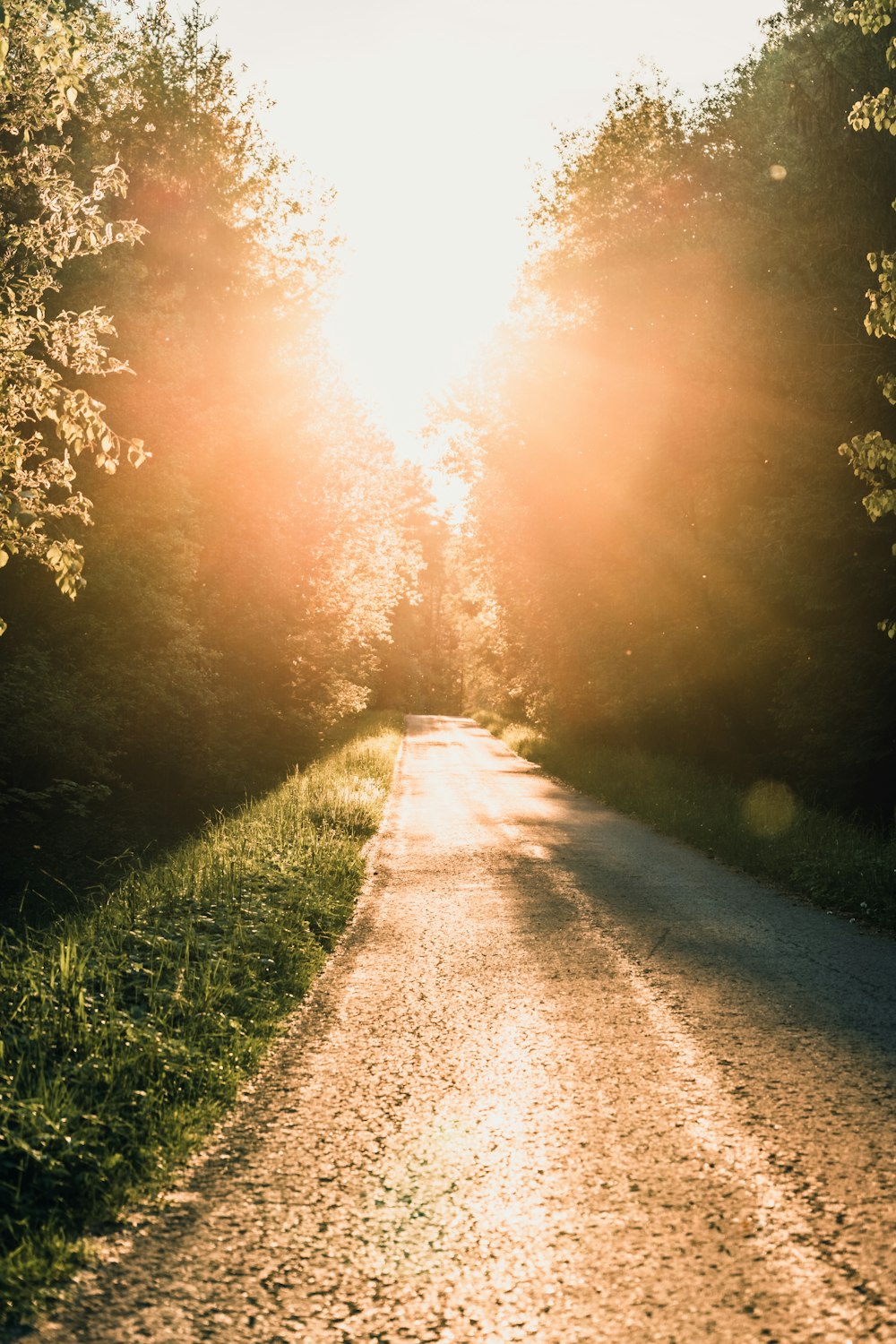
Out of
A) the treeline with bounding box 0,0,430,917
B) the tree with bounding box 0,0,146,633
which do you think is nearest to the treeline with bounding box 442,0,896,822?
the treeline with bounding box 0,0,430,917

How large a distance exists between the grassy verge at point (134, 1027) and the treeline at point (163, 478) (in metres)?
2.89

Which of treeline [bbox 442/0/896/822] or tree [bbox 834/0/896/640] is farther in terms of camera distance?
treeline [bbox 442/0/896/822]

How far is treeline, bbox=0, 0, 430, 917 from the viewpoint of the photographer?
1064cm

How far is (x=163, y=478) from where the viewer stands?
21.5 meters

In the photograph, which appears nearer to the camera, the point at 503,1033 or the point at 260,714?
the point at 503,1033

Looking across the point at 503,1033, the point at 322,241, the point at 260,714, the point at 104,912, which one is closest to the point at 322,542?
the point at 260,714

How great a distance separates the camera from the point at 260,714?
2834 cm

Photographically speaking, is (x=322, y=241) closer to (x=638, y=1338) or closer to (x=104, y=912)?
(x=104, y=912)

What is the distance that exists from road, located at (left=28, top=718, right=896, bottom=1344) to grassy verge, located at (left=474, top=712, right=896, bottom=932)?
1.69 m

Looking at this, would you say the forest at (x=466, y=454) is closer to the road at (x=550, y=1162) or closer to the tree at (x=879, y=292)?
the tree at (x=879, y=292)

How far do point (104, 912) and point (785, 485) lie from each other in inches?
568

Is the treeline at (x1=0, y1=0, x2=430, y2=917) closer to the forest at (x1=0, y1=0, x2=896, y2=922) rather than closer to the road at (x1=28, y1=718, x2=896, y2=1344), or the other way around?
the forest at (x1=0, y1=0, x2=896, y2=922)

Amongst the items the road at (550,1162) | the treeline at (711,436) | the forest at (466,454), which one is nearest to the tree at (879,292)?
the forest at (466,454)

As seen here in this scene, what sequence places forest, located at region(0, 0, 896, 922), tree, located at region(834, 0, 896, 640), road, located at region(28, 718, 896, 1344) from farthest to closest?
forest, located at region(0, 0, 896, 922) → tree, located at region(834, 0, 896, 640) → road, located at region(28, 718, 896, 1344)
